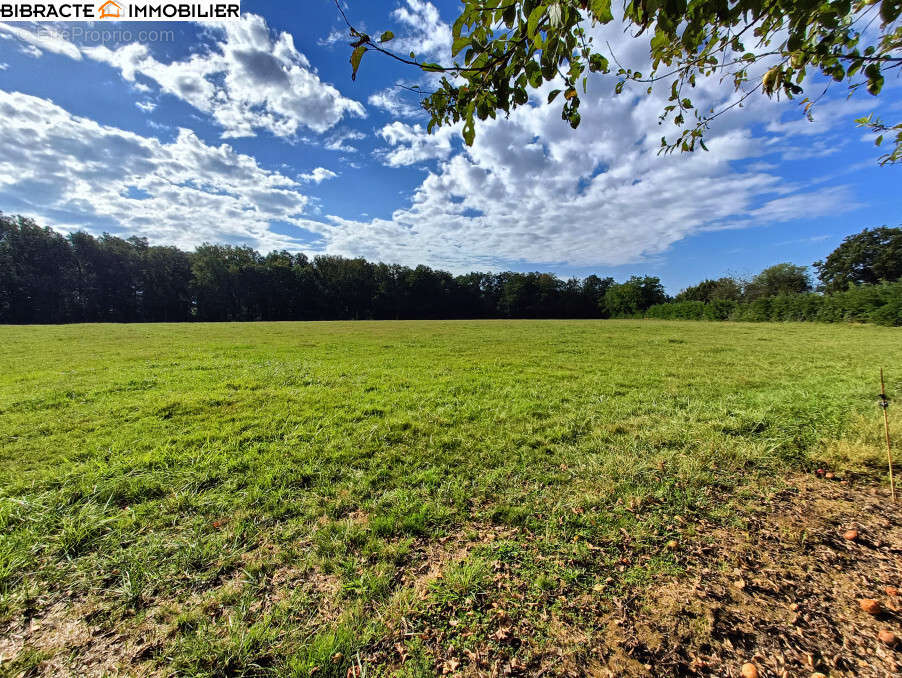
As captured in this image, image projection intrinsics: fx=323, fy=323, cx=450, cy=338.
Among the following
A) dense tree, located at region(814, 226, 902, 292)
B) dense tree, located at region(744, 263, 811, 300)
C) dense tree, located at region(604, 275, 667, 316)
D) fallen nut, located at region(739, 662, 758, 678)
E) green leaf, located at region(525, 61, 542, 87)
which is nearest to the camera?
fallen nut, located at region(739, 662, 758, 678)

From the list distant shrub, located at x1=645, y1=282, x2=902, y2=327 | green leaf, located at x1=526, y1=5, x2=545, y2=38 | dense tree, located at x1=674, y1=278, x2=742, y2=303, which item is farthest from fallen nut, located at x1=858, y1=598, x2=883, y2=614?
dense tree, located at x1=674, y1=278, x2=742, y2=303

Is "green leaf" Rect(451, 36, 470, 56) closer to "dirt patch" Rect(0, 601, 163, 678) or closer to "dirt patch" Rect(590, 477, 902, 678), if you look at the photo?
"dirt patch" Rect(590, 477, 902, 678)

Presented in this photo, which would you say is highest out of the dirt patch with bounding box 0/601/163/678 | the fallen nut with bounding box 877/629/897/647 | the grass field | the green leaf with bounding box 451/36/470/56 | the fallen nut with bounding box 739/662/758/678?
the green leaf with bounding box 451/36/470/56

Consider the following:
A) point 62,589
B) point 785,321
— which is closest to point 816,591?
point 62,589

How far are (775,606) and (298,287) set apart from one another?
69625 mm

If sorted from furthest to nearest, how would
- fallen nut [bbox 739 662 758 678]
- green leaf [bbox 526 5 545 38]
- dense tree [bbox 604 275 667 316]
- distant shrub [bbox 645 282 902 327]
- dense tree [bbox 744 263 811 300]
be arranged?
dense tree [bbox 604 275 667 316]
dense tree [bbox 744 263 811 300]
distant shrub [bbox 645 282 902 327]
green leaf [bbox 526 5 545 38]
fallen nut [bbox 739 662 758 678]

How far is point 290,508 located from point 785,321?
46416 mm

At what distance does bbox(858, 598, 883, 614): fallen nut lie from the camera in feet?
5.64

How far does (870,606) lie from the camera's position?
1736 mm

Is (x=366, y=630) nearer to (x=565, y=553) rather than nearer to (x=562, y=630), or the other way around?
(x=562, y=630)

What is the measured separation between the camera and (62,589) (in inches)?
81.7

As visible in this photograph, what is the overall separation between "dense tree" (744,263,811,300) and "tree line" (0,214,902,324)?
18 cm

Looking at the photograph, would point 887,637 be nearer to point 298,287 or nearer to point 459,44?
point 459,44

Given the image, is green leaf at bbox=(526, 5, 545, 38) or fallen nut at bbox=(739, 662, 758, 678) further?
green leaf at bbox=(526, 5, 545, 38)
